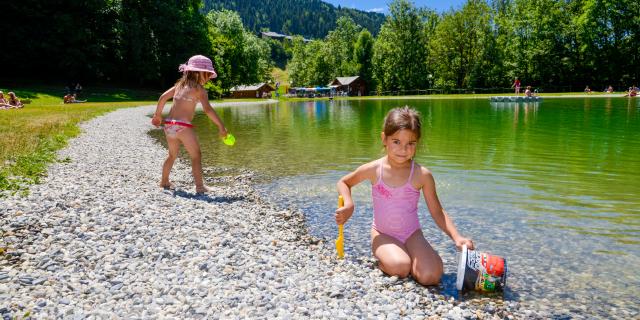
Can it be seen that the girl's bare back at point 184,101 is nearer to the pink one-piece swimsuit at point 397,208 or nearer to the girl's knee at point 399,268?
the pink one-piece swimsuit at point 397,208

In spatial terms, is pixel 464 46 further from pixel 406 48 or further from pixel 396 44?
pixel 396 44

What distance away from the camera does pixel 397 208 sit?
19.9 ft

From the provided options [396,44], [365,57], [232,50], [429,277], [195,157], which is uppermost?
[396,44]

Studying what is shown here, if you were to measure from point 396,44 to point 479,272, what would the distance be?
102 meters

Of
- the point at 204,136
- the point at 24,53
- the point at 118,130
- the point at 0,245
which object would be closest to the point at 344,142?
the point at 204,136

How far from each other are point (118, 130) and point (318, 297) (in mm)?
21267

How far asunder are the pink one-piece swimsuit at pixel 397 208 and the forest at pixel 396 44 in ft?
219

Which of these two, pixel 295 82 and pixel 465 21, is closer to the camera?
pixel 465 21

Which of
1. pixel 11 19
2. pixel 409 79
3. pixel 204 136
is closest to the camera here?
pixel 204 136

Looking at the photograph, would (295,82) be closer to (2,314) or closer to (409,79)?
(409,79)

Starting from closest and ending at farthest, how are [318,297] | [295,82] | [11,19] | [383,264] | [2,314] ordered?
[2,314] → [318,297] → [383,264] → [11,19] → [295,82]

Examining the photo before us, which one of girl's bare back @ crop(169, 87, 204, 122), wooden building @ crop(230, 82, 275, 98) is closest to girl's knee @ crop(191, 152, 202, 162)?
girl's bare back @ crop(169, 87, 204, 122)

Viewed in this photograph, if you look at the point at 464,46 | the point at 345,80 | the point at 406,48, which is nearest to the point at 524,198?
the point at 464,46

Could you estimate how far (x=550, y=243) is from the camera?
708 cm
